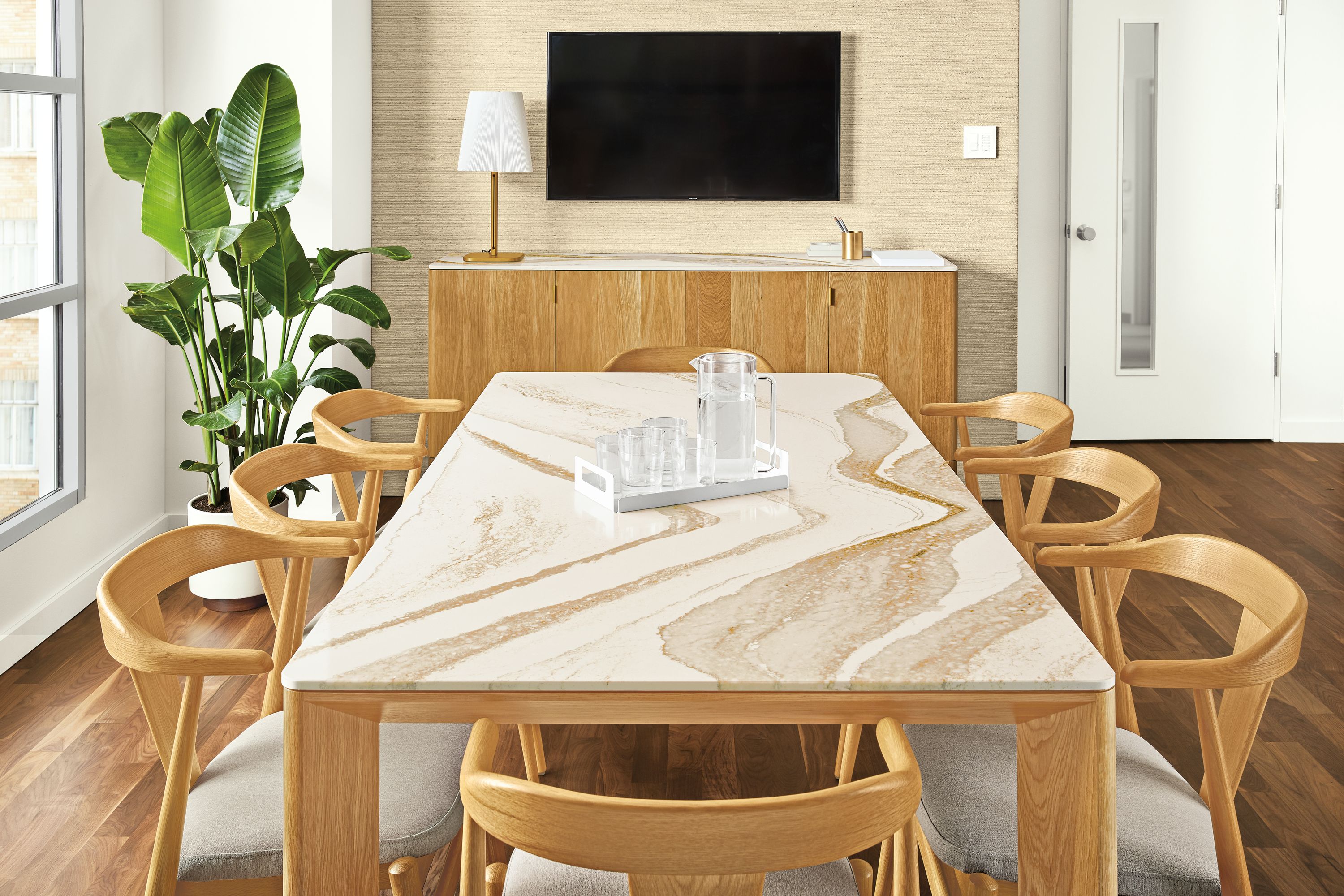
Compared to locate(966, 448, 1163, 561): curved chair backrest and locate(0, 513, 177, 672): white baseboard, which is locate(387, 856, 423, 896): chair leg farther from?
locate(0, 513, 177, 672): white baseboard

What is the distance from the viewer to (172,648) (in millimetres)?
1541

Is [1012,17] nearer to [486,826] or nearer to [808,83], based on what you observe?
[808,83]

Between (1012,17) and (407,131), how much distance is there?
8.40 ft

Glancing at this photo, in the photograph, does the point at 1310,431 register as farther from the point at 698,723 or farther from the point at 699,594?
the point at 698,723

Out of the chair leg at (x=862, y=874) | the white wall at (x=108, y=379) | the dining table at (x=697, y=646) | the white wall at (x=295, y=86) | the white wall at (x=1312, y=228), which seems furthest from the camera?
the white wall at (x=1312, y=228)

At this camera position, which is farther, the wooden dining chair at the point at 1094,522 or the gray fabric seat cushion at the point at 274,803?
the wooden dining chair at the point at 1094,522

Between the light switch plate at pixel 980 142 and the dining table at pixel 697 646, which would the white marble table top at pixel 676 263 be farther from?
the dining table at pixel 697 646

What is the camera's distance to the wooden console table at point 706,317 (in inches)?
177

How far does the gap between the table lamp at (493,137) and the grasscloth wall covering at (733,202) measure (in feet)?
1.32

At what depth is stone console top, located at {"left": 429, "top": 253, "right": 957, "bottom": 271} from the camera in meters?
4.50

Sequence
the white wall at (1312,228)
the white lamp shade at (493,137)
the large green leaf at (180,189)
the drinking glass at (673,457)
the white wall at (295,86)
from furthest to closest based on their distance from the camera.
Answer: the white wall at (1312,228), the white lamp shade at (493,137), the white wall at (295,86), the large green leaf at (180,189), the drinking glass at (673,457)

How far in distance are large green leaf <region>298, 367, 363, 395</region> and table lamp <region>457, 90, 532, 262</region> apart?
995 millimetres

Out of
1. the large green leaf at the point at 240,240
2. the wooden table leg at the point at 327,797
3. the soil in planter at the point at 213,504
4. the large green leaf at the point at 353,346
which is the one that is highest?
the large green leaf at the point at 240,240

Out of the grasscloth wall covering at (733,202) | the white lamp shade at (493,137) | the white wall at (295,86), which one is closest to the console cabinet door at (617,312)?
the white lamp shade at (493,137)
